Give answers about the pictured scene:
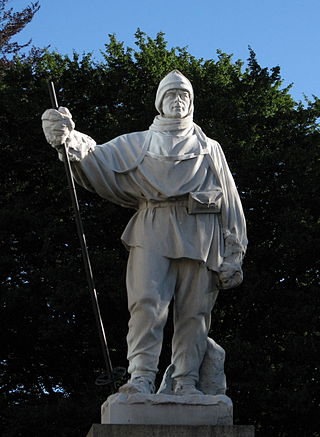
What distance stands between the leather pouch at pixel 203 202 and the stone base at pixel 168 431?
175 centimetres

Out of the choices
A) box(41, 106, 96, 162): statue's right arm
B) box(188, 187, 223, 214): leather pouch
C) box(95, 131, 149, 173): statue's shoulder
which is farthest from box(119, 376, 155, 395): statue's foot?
box(41, 106, 96, 162): statue's right arm

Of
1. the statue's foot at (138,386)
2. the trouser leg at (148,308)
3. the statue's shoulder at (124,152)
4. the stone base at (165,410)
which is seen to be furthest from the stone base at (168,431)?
the statue's shoulder at (124,152)

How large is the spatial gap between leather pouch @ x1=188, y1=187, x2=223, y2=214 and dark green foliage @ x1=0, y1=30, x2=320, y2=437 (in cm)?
992

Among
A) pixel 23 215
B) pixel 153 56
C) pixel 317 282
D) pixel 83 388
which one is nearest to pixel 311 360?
pixel 317 282

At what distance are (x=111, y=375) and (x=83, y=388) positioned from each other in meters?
11.3

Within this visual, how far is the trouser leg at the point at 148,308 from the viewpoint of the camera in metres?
7.51

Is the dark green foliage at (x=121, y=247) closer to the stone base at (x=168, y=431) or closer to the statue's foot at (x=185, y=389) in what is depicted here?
the statue's foot at (x=185, y=389)

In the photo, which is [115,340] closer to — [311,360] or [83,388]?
[83,388]

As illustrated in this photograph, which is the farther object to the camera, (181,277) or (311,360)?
(311,360)

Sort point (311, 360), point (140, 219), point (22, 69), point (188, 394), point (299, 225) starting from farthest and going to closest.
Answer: point (22, 69) → point (299, 225) → point (311, 360) → point (140, 219) → point (188, 394)

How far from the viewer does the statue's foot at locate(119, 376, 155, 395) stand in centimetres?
729

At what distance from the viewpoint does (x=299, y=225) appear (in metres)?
19.2

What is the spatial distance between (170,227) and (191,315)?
2.31 ft

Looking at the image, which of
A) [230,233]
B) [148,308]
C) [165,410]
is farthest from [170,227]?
[165,410]
